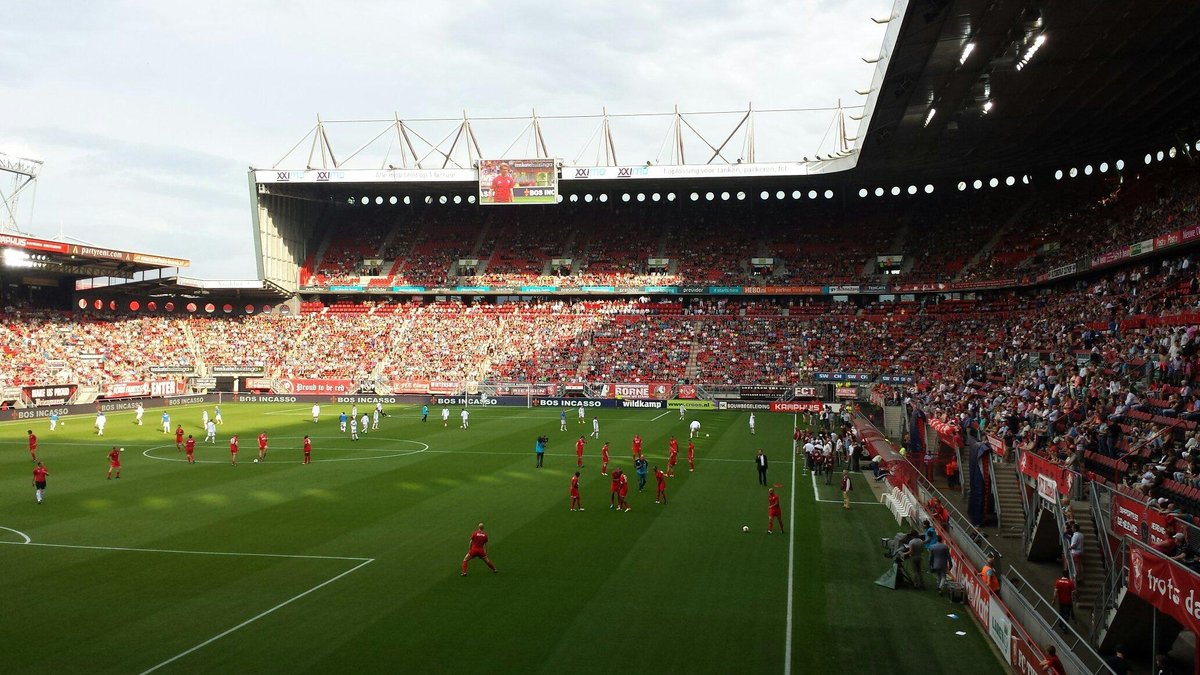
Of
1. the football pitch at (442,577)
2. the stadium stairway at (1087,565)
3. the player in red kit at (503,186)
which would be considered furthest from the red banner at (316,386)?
the stadium stairway at (1087,565)

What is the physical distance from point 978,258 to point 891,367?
15.1m

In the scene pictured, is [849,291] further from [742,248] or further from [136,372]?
[136,372]

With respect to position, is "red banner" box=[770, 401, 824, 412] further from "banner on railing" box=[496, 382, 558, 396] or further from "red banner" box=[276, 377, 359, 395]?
"red banner" box=[276, 377, 359, 395]

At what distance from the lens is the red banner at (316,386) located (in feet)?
234

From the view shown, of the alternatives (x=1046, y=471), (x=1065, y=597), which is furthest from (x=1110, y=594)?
(x=1046, y=471)

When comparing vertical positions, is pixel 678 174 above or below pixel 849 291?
above

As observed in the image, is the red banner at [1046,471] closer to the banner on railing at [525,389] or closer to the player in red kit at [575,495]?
the player in red kit at [575,495]

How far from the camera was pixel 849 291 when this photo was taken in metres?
75.5

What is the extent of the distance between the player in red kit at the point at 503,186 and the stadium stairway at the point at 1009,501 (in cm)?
5348

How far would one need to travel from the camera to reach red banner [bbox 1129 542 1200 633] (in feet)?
33.3

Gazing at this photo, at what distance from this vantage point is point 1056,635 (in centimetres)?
1228

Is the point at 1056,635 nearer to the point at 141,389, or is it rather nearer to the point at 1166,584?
the point at 1166,584

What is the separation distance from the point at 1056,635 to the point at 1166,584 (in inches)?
75.3

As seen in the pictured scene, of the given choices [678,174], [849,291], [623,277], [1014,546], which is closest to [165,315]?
[623,277]
